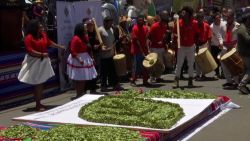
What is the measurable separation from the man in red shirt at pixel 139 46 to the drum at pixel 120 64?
0.27 m

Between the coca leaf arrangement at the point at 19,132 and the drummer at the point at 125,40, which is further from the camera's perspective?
the drummer at the point at 125,40

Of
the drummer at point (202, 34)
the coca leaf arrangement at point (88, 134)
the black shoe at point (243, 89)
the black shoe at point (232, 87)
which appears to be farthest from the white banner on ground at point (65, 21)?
the coca leaf arrangement at point (88, 134)

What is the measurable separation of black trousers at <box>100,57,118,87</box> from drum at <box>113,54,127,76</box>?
33 cm

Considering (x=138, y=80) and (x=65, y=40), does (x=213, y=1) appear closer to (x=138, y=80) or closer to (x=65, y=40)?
(x=138, y=80)

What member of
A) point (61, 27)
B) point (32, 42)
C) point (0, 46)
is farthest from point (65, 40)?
point (32, 42)

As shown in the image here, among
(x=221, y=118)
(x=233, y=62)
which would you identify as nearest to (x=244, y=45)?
(x=233, y=62)

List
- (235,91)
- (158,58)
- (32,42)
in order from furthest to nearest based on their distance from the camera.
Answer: (158,58) < (235,91) < (32,42)

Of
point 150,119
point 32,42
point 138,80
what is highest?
point 32,42

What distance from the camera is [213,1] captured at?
2547cm

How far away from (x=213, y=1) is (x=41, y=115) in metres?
18.9

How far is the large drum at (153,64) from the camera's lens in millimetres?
13273

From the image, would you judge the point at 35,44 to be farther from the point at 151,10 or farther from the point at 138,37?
the point at 151,10

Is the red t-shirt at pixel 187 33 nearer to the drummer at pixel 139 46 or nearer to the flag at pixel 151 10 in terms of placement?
the drummer at pixel 139 46

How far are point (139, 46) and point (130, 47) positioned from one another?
1.15 m
